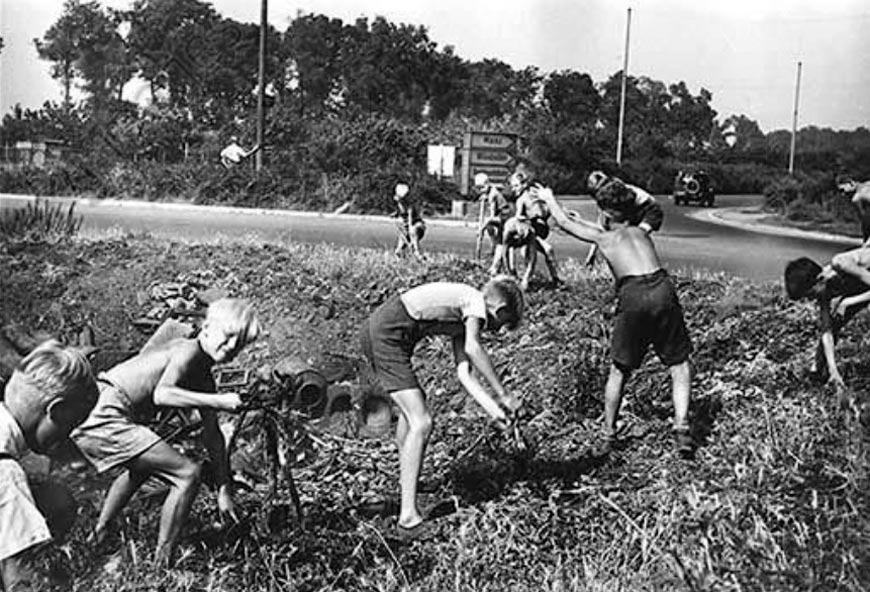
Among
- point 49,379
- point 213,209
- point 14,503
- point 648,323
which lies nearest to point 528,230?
point 648,323

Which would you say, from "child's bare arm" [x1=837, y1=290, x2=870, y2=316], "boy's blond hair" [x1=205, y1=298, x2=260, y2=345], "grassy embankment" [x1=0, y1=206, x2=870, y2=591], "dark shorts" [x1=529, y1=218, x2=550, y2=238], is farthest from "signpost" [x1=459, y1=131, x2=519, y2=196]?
"child's bare arm" [x1=837, y1=290, x2=870, y2=316]

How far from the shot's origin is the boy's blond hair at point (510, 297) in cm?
382

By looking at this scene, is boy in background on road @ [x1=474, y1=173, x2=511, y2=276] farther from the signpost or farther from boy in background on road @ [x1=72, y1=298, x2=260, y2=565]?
boy in background on road @ [x1=72, y1=298, x2=260, y2=565]

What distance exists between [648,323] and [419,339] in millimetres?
665

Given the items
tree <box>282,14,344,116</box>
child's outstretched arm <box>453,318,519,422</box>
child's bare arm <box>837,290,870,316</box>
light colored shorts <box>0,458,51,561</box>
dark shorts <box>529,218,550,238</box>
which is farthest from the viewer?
dark shorts <box>529,218,550,238</box>

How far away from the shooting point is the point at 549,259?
4363mm

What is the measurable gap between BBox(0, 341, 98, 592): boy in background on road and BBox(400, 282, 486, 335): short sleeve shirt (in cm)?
91

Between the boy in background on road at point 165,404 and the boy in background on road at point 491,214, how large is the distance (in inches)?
32.5

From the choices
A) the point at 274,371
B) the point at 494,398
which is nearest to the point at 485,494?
the point at 494,398

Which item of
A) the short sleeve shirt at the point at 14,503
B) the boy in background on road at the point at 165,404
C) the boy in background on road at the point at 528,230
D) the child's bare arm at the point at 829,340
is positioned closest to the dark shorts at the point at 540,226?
the boy in background on road at the point at 528,230

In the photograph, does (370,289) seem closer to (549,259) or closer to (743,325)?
(549,259)

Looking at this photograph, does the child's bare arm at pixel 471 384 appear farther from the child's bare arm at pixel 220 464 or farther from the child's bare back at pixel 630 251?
the child's bare arm at pixel 220 464

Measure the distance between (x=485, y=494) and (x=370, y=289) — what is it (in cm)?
77

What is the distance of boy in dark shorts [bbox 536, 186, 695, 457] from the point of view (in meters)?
3.90
